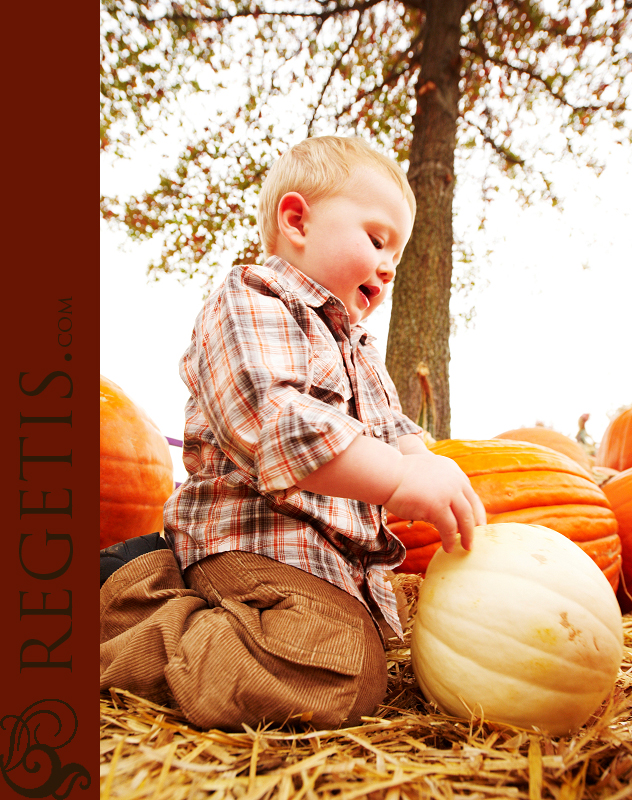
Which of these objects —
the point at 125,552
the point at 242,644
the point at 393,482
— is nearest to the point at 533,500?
the point at 393,482

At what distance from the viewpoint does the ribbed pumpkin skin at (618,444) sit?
371 centimetres

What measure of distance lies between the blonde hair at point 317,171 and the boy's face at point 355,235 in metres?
0.03

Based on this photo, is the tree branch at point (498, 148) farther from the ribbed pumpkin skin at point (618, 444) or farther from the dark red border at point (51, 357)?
the dark red border at point (51, 357)

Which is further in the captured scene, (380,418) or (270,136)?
(270,136)

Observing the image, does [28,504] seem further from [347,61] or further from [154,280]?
[347,61]

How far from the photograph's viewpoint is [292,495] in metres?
1.07

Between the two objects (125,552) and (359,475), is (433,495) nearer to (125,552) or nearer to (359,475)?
(359,475)

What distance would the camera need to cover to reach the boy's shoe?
1.30 m

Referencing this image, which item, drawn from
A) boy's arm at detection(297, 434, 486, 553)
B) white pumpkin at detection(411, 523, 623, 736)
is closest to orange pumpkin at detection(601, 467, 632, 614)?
white pumpkin at detection(411, 523, 623, 736)

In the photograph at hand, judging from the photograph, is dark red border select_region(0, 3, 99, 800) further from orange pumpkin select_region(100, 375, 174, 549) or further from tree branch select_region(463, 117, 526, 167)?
tree branch select_region(463, 117, 526, 167)

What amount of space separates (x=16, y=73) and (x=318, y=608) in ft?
3.63

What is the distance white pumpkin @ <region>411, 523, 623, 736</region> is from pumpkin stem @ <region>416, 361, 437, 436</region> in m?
2.45

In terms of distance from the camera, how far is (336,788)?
2.47ft

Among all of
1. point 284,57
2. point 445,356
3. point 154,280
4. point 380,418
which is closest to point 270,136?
point 284,57
